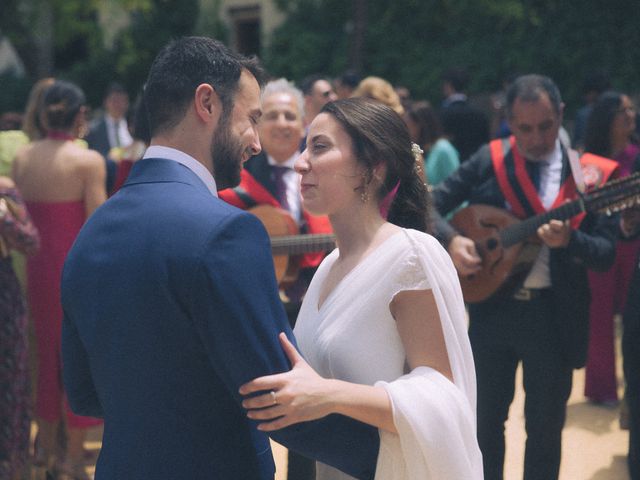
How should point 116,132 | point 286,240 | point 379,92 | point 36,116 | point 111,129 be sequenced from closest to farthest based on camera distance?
1. point 286,240
2. point 36,116
3. point 379,92
4. point 111,129
5. point 116,132

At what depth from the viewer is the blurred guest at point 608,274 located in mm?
6160

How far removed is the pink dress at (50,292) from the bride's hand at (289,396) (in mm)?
3408

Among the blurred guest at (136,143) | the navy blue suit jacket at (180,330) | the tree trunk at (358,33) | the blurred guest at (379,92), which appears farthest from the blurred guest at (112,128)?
the navy blue suit jacket at (180,330)

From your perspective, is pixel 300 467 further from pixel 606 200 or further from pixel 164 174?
pixel 164 174

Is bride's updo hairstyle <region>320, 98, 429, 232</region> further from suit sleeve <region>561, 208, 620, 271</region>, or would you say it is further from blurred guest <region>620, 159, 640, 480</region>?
blurred guest <region>620, 159, 640, 480</region>

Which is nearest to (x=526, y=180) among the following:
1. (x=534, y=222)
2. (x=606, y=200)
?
(x=534, y=222)

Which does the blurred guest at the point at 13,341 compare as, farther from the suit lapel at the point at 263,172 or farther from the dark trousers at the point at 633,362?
the dark trousers at the point at 633,362

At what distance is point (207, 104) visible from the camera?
207 cm

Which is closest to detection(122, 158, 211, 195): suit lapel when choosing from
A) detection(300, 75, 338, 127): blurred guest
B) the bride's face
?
the bride's face

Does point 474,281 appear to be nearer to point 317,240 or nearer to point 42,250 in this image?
point 317,240

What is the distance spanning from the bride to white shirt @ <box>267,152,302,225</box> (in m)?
1.94

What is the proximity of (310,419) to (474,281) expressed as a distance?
2407mm

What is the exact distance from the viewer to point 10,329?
447 cm

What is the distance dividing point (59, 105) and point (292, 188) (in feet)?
4.60
